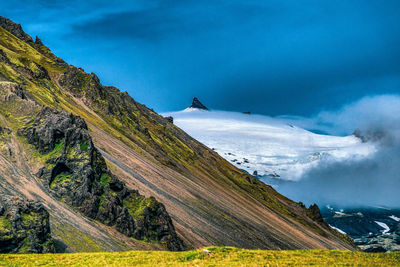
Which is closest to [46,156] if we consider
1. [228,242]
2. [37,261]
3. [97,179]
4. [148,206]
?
[97,179]

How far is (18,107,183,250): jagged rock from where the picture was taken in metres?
90.8

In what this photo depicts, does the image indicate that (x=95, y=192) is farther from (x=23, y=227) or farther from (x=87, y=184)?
(x=23, y=227)

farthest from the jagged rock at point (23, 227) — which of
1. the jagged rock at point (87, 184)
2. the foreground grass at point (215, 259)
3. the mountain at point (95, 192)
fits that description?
the foreground grass at point (215, 259)

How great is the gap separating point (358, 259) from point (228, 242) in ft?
280

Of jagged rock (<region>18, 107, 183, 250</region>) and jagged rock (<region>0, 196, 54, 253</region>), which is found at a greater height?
jagged rock (<region>18, 107, 183, 250</region>)

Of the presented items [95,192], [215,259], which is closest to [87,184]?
[95,192]


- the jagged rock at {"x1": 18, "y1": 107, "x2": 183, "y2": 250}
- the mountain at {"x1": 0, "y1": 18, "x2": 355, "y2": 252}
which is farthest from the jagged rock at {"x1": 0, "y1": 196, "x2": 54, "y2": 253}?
the jagged rock at {"x1": 18, "y1": 107, "x2": 183, "y2": 250}

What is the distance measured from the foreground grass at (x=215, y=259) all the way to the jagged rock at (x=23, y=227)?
80.7ft

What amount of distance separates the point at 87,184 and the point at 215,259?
6407 cm

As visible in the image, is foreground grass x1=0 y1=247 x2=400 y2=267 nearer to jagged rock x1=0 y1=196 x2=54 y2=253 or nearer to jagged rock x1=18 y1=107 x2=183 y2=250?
jagged rock x1=0 y1=196 x2=54 y2=253

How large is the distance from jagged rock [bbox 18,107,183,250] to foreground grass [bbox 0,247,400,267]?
5410 cm

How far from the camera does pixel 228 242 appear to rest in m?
118

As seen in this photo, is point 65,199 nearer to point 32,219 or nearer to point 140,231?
point 140,231

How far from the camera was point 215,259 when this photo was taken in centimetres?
3531
